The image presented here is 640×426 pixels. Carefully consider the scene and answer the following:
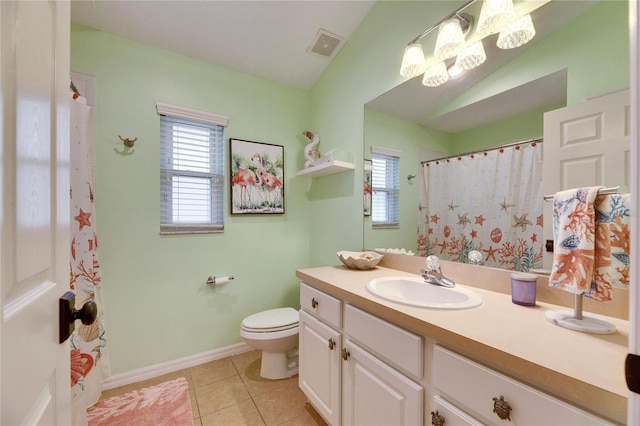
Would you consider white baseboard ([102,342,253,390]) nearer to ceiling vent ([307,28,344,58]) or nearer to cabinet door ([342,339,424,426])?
cabinet door ([342,339,424,426])

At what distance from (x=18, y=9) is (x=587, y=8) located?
5.45ft

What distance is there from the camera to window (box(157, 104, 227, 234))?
2.00 meters

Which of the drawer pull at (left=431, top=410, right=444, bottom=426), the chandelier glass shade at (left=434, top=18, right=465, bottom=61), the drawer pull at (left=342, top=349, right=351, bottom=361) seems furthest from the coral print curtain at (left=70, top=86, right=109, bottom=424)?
the chandelier glass shade at (left=434, top=18, right=465, bottom=61)

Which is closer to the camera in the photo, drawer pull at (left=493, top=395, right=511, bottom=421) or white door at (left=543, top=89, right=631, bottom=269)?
drawer pull at (left=493, top=395, right=511, bottom=421)

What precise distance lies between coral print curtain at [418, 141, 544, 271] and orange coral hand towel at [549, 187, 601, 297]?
29 cm

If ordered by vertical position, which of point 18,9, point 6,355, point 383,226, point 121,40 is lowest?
point 6,355

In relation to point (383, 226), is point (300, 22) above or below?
above

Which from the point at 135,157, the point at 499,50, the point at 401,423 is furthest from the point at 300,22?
the point at 401,423

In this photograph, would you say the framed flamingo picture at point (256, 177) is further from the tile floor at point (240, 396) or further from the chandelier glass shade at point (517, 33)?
the chandelier glass shade at point (517, 33)

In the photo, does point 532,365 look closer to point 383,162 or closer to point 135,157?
point 383,162

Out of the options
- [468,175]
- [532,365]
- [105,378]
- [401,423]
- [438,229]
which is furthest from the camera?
[105,378]

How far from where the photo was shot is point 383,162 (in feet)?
5.94

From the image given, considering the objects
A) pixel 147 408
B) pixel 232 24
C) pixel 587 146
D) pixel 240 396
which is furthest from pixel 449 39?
pixel 147 408

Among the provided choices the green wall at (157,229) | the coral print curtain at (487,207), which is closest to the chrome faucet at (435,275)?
the coral print curtain at (487,207)
